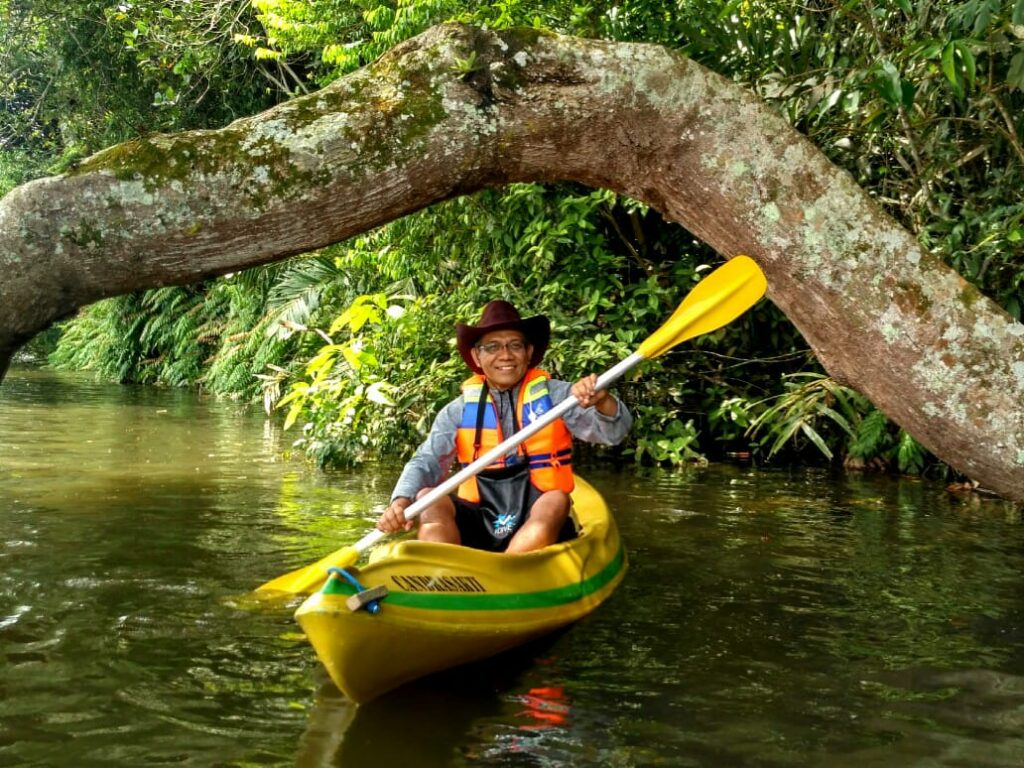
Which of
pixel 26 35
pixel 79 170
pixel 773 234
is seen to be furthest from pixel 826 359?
pixel 26 35

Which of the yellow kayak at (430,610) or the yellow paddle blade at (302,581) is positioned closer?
the yellow kayak at (430,610)

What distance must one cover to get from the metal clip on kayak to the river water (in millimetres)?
319

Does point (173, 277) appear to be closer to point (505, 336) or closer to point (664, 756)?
point (505, 336)

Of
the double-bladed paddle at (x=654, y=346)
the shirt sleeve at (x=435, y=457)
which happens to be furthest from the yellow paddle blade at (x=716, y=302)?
the shirt sleeve at (x=435, y=457)

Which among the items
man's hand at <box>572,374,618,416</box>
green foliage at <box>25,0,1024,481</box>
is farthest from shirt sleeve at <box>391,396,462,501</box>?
green foliage at <box>25,0,1024,481</box>

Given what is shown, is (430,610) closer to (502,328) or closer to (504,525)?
(504,525)

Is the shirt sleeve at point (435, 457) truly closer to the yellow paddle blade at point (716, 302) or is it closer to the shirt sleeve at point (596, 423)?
the shirt sleeve at point (596, 423)

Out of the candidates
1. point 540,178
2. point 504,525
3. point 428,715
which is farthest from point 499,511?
point 428,715

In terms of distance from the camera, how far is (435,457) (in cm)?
469

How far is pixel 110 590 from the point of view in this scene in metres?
4.45

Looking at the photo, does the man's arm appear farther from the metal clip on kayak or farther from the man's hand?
the metal clip on kayak

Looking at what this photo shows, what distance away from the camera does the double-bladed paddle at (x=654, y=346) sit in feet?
13.7

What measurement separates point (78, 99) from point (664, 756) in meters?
15.2

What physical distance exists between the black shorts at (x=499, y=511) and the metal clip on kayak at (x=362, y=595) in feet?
4.70
